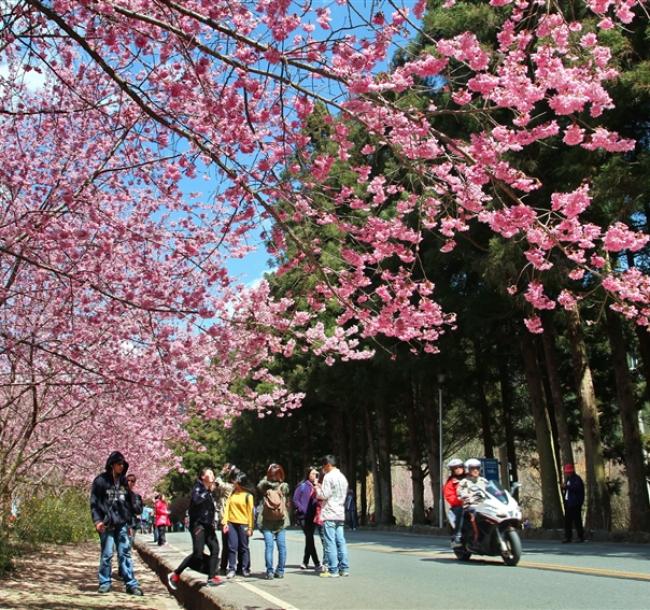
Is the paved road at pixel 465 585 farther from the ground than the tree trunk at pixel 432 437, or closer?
closer

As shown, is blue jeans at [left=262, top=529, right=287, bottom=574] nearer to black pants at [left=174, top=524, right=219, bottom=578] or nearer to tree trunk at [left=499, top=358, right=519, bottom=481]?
black pants at [left=174, top=524, right=219, bottom=578]

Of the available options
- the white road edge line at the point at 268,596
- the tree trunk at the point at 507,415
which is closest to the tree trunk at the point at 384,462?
the tree trunk at the point at 507,415

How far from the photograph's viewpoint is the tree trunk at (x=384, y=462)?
32281 mm

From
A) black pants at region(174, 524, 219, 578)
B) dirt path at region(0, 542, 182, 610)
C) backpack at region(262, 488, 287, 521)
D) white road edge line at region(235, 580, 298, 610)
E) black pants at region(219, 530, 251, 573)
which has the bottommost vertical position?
dirt path at region(0, 542, 182, 610)

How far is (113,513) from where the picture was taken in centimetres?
1029

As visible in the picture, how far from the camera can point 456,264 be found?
70.0ft

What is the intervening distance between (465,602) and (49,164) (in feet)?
25.3

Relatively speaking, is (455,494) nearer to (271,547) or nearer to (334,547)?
(334,547)

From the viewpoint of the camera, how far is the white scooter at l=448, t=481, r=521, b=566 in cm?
1116

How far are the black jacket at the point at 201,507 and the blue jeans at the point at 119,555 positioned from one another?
0.98 metres

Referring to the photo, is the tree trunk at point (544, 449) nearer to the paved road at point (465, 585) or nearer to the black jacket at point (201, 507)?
the paved road at point (465, 585)

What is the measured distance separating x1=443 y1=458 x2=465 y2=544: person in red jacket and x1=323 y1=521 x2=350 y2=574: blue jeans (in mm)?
2045

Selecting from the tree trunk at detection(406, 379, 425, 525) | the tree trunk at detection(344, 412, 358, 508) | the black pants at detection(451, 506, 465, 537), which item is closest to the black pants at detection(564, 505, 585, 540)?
the black pants at detection(451, 506, 465, 537)

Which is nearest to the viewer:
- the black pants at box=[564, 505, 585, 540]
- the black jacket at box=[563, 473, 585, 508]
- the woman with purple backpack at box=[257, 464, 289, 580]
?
the woman with purple backpack at box=[257, 464, 289, 580]
